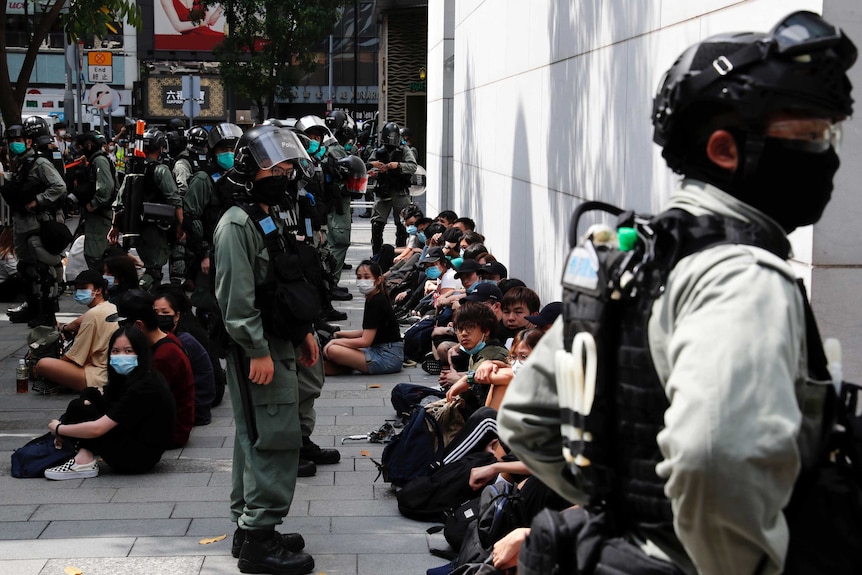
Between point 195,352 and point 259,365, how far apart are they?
3.63m

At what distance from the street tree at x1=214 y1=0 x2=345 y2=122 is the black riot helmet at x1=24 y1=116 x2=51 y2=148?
25381mm

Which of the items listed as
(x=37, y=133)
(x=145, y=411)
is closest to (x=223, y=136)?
(x=37, y=133)

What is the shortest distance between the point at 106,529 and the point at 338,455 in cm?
178

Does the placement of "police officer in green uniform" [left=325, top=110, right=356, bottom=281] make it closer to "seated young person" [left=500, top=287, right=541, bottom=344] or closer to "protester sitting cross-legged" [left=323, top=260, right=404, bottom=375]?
"protester sitting cross-legged" [left=323, top=260, right=404, bottom=375]

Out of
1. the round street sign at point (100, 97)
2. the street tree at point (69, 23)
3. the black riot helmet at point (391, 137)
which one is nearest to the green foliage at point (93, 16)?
the street tree at point (69, 23)

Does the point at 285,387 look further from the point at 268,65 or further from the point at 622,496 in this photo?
the point at 268,65

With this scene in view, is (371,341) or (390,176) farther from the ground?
(390,176)

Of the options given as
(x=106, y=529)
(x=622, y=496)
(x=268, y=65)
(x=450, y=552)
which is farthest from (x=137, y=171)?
(x=268, y=65)

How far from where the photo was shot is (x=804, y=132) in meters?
2.08

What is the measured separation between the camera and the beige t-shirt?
8.98 m

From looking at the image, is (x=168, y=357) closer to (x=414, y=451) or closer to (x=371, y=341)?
(x=414, y=451)

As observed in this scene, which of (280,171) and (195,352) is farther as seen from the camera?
(195,352)

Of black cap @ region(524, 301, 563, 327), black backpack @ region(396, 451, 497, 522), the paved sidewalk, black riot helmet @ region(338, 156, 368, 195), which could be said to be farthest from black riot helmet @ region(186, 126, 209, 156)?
black backpack @ region(396, 451, 497, 522)

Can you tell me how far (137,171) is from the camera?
13492 millimetres
